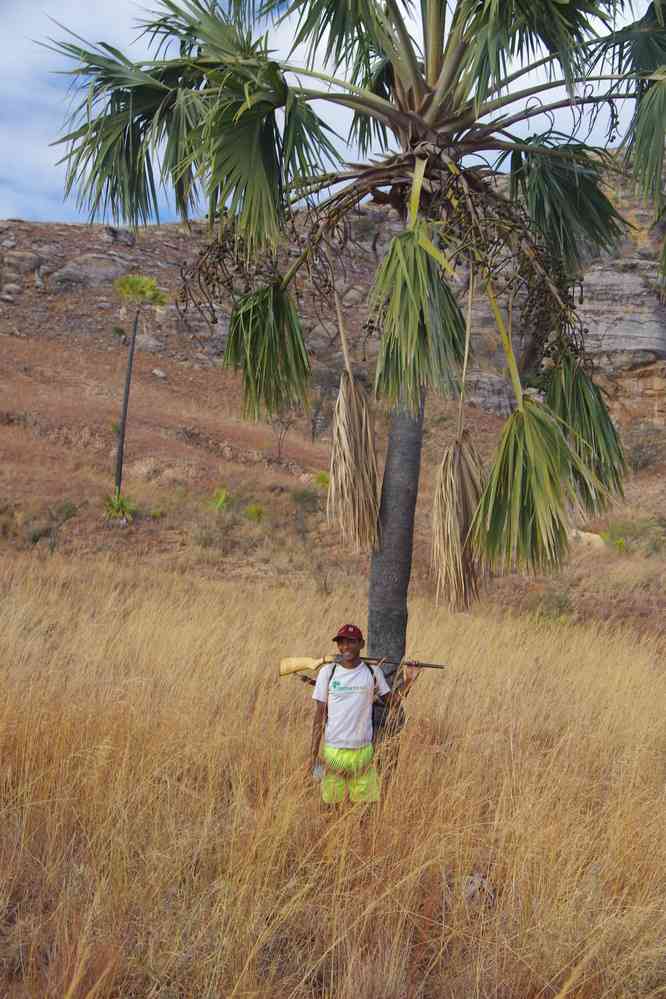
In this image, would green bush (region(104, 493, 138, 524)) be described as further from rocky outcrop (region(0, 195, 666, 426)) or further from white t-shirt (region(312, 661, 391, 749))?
rocky outcrop (region(0, 195, 666, 426))

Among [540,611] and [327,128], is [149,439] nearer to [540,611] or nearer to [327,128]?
[540,611]

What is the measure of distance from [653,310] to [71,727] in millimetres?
43717

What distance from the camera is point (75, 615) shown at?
9.59 meters

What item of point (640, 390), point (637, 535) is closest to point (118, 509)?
point (637, 535)

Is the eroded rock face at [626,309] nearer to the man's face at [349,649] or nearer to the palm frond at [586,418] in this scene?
the palm frond at [586,418]

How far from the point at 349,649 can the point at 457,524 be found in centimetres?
99

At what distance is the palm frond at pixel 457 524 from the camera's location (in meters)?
4.52

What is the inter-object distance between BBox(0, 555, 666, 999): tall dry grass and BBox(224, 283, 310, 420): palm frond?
2.20 metres

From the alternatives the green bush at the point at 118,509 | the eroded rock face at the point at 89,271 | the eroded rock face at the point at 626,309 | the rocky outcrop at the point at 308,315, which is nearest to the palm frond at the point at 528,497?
the green bush at the point at 118,509

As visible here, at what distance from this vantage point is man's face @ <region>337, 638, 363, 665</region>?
4.10 m

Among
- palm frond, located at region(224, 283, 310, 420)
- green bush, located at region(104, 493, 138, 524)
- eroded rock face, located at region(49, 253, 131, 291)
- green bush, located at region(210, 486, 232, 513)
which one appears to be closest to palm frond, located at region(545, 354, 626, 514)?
palm frond, located at region(224, 283, 310, 420)

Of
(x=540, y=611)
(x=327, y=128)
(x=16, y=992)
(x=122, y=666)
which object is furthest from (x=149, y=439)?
(x=16, y=992)

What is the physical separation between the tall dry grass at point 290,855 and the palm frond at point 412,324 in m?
2.12

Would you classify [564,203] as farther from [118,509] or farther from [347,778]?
[118,509]
